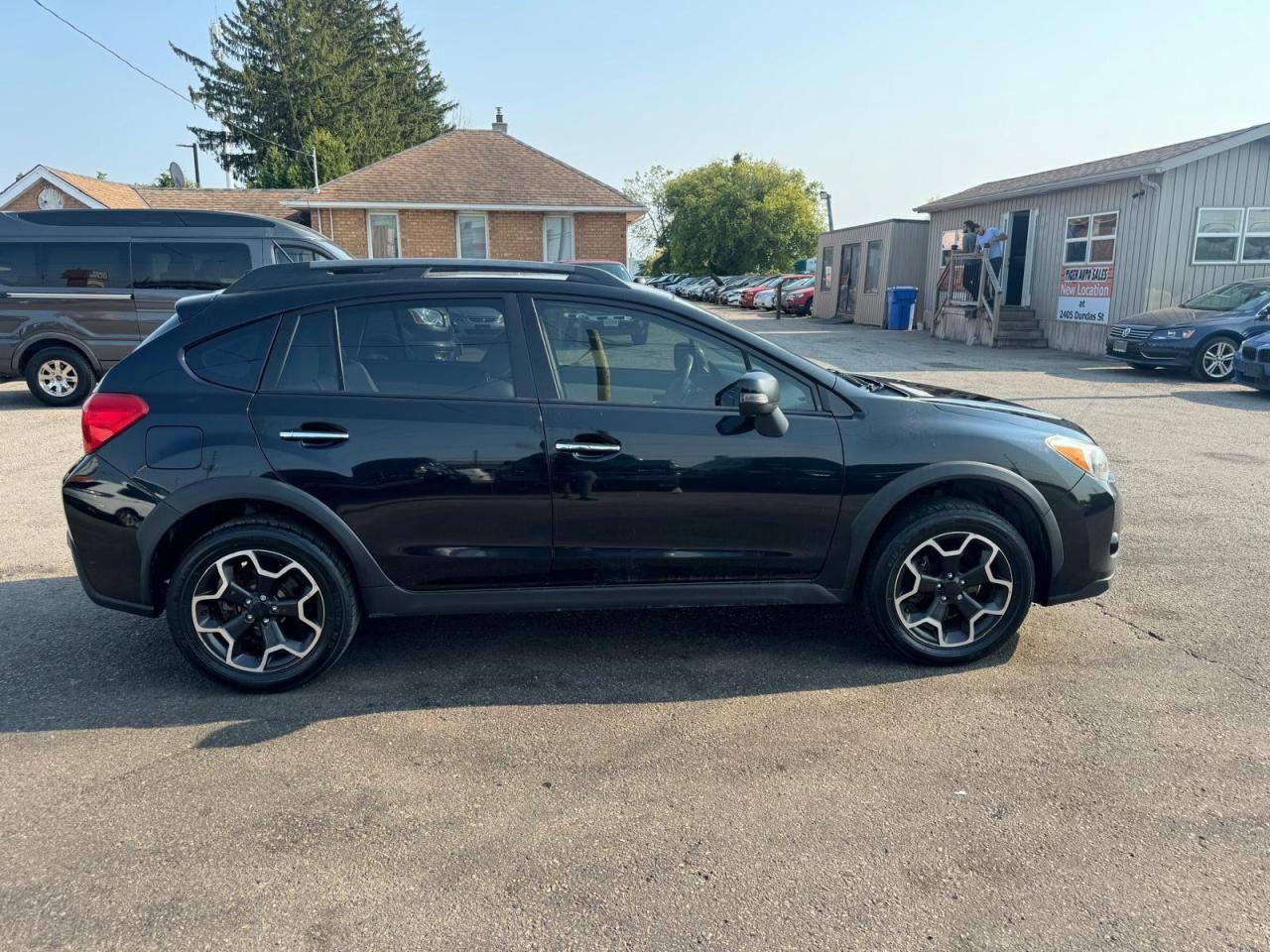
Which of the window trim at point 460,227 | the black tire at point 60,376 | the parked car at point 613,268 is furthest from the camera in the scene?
the window trim at point 460,227

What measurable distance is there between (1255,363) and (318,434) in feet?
42.2

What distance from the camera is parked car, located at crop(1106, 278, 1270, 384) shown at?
14336 mm

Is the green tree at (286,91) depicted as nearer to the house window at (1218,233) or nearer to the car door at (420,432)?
the house window at (1218,233)

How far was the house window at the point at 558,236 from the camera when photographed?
25734mm

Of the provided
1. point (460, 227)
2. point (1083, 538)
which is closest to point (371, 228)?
point (460, 227)

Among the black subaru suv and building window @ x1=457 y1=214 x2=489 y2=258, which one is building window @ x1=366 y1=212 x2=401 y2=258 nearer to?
building window @ x1=457 y1=214 x2=489 y2=258

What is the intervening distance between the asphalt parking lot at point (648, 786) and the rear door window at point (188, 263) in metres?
6.83

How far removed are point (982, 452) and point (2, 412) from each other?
11257 mm

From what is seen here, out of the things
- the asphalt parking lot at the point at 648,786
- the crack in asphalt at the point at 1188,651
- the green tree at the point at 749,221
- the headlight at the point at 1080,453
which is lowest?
the asphalt parking lot at the point at 648,786

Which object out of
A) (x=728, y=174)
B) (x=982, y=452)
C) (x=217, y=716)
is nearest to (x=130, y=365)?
(x=217, y=716)

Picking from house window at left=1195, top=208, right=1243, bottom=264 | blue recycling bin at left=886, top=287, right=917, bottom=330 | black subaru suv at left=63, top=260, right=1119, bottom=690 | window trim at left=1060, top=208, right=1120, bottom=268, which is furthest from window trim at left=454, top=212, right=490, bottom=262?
black subaru suv at left=63, top=260, right=1119, bottom=690

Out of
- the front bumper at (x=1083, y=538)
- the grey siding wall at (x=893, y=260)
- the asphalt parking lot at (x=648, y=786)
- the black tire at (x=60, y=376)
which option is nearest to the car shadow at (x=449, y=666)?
the asphalt parking lot at (x=648, y=786)

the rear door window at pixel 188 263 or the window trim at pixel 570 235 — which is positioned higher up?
the window trim at pixel 570 235

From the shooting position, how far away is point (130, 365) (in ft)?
12.4
